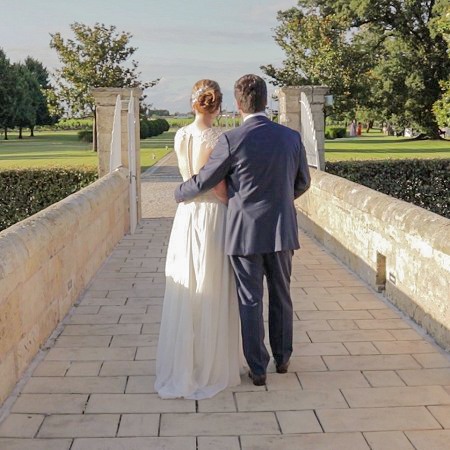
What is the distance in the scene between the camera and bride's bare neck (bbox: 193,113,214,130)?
4109mm

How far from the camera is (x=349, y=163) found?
13.4m

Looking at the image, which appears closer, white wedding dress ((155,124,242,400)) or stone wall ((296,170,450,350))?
white wedding dress ((155,124,242,400))

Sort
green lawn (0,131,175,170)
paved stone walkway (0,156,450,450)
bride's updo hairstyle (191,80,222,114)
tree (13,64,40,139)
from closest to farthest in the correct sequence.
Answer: paved stone walkway (0,156,450,450) < bride's updo hairstyle (191,80,222,114) < green lawn (0,131,175,170) < tree (13,64,40,139)

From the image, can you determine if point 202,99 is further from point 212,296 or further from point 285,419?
point 285,419

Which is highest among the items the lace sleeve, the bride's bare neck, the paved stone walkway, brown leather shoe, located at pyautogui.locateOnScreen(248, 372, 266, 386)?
the bride's bare neck

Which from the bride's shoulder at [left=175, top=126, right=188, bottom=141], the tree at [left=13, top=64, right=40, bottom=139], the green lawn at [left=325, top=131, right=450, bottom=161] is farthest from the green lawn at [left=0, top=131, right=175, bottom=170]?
the tree at [left=13, top=64, right=40, bottom=139]

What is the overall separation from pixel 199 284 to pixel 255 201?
0.60m

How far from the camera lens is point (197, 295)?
164 inches

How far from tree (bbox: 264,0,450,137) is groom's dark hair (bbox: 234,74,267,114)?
35.0 m

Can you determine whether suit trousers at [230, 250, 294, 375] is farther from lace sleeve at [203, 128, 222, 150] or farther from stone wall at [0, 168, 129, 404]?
stone wall at [0, 168, 129, 404]

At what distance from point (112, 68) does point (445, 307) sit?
102 ft

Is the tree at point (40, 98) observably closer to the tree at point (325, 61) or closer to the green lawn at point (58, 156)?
the green lawn at point (58, 156)

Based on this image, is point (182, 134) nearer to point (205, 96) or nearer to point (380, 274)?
point (205, 96)

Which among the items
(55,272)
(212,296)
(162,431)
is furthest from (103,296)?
(162,431)
